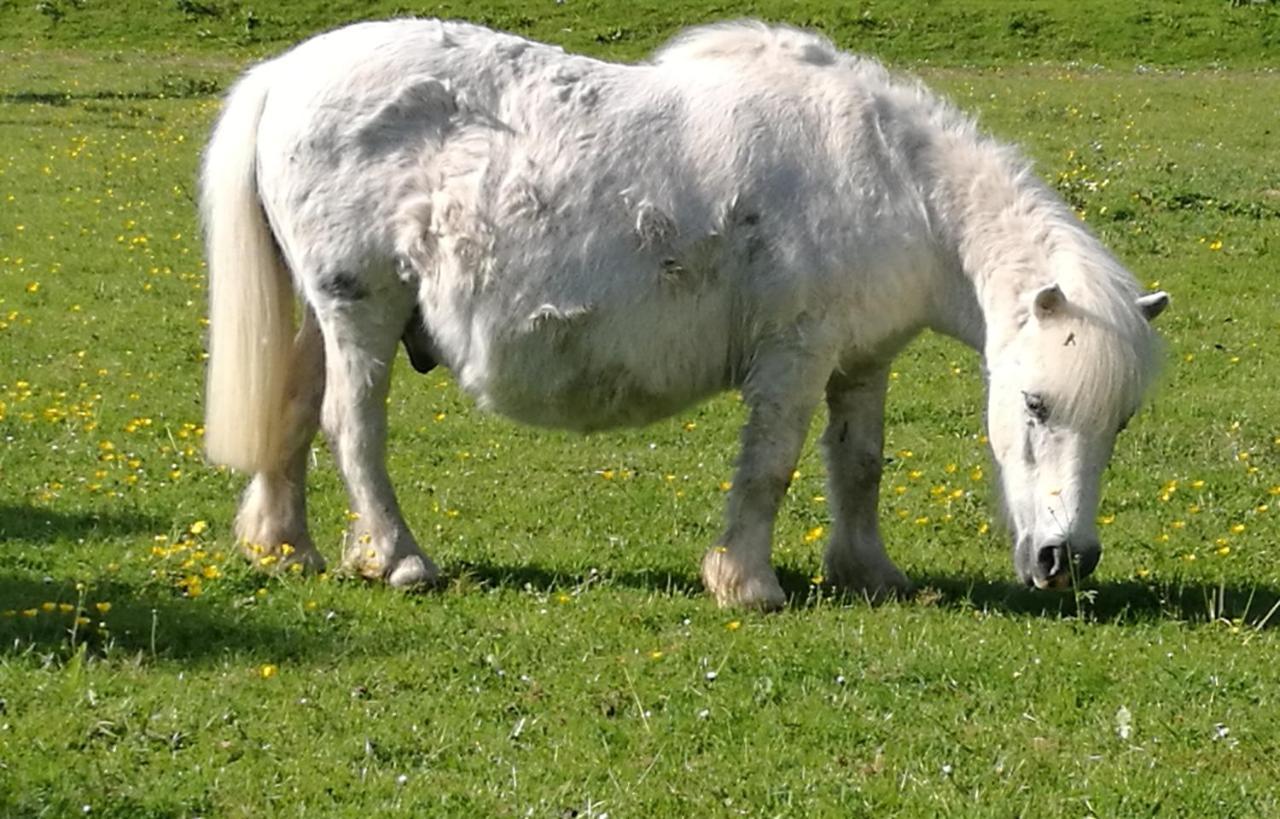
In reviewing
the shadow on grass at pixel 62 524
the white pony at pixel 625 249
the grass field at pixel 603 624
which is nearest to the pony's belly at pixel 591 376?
the white pony at pixel 625 249

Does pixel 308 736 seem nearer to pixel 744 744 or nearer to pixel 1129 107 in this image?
pixel 744 744

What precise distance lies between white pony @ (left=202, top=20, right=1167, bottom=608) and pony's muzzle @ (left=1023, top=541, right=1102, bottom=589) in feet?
0.69

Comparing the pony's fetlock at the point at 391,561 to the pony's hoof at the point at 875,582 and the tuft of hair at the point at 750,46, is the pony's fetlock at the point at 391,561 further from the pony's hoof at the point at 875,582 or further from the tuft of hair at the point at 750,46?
the tuft of hair at the point at 750,46

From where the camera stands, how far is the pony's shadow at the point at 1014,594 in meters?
7.80

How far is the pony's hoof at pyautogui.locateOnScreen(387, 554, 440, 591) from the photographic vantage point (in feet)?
26.1

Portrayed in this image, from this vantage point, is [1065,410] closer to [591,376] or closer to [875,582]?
[875,582]

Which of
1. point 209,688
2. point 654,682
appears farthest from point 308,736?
point 654,682

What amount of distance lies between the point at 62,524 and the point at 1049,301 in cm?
494

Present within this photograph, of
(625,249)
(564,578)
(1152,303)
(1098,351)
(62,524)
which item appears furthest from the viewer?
(62,524)

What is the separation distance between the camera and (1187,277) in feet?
55.5

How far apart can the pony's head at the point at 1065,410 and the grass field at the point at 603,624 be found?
0.40 meters

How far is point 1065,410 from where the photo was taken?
7348mm

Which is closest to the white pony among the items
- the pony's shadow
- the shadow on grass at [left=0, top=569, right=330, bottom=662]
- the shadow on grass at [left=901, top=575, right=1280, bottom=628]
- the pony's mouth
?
the pony's mouth

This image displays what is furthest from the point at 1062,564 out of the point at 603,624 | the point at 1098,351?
the point at 603,624
